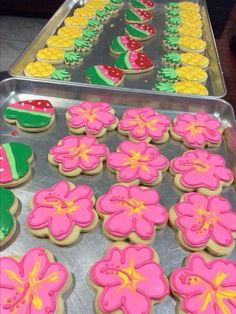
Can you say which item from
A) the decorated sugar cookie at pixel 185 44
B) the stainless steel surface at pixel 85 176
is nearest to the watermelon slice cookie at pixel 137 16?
the decorated sugar cookie at pixel 185 44

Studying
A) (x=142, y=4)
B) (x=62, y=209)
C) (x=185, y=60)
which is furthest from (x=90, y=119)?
(x=142, y=4)

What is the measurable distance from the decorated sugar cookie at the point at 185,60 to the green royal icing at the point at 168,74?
77 millimetres

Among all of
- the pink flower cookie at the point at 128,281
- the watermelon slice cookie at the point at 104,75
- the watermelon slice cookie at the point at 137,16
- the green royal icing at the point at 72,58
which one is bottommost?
the pink flower cookie at the point at 128,281

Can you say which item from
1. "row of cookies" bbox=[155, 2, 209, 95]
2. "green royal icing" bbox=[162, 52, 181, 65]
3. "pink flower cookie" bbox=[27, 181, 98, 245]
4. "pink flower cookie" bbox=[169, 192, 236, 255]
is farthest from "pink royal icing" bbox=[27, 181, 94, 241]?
"green royal icing" bbox=[162, 52, 181, 65]

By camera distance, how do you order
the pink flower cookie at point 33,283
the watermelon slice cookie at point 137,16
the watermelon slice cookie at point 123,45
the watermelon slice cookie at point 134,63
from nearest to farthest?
the pink flower cookie at point 33,283, the watermelon slice cookie at point 134,63, the watermelon slice cookie at point 123,45, the watermelon slice cookie at point 137,16

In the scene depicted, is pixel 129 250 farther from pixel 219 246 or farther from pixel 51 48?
pixel 51 48

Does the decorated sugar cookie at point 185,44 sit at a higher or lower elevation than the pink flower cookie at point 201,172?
higher

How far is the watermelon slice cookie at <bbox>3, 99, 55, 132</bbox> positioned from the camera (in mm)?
1118

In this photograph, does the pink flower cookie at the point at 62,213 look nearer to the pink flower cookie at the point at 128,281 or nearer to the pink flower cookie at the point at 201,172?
the pink flower cookie at the point at 128,281

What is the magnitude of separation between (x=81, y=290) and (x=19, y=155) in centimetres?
43

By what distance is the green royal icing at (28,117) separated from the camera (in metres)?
1.11

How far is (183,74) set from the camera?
140 cm

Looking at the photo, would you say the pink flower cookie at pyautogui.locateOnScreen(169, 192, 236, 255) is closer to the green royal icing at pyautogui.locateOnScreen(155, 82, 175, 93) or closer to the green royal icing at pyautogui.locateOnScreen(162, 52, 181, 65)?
the green royal icing at pyautogui.locateOnScreen(155, 82, 175, 93)

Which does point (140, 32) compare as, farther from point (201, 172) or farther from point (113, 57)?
point (201, 172)
